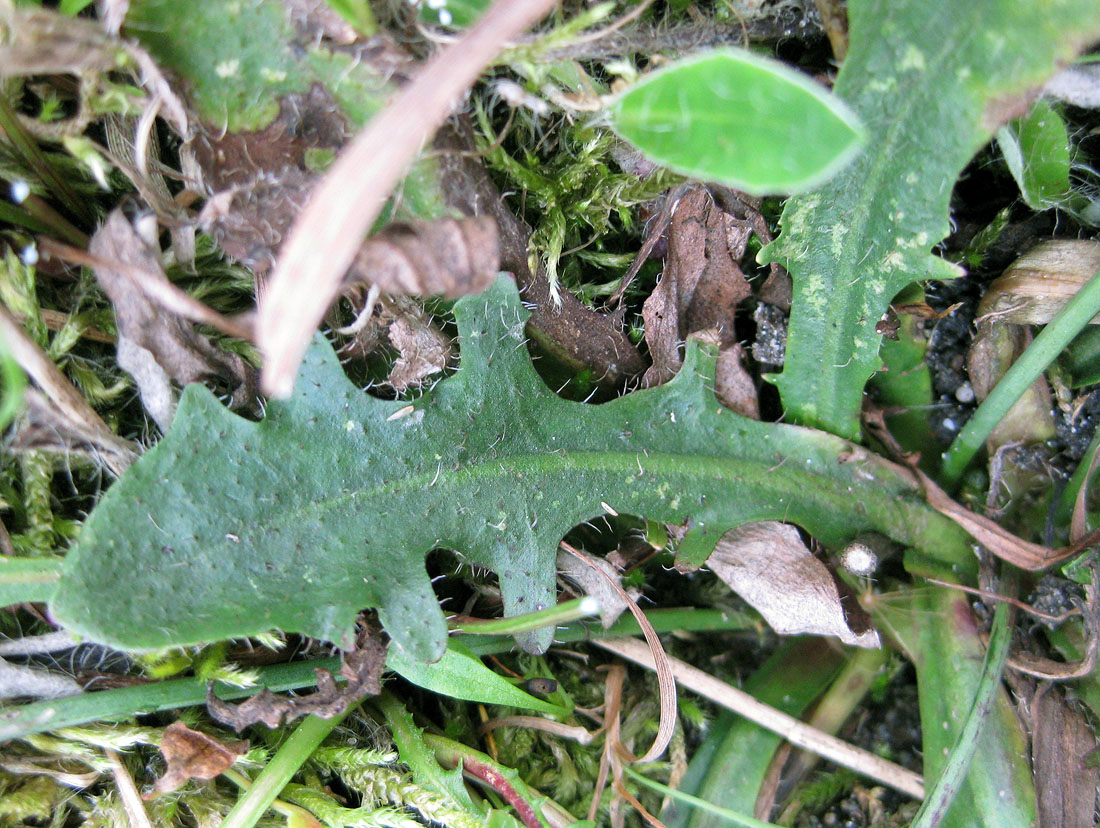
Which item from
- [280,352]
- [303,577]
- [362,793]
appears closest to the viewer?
[280,352]

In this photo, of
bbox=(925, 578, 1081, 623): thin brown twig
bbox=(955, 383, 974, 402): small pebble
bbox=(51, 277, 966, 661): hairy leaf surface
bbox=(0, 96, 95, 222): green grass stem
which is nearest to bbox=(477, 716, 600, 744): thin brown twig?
bbox=(51, 277, 966, 661): hairy leaf surface

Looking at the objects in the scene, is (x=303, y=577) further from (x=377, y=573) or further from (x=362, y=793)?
(x=362, y=793)

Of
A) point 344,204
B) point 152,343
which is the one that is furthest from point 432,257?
point 152,343

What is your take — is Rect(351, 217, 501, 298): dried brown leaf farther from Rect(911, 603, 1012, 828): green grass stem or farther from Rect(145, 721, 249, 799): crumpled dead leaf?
Rect(911, 603, 1012, 828): green grass stem

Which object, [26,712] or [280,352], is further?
[26,712]

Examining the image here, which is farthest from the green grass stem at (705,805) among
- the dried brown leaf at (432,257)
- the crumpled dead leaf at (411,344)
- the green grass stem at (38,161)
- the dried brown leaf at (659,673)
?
the green grass stem at (38,161)

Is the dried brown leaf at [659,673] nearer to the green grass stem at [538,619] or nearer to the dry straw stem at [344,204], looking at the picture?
the green grass stem at [538,619]

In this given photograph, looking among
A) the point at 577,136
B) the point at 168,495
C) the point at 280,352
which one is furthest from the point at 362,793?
the point at 577,136
